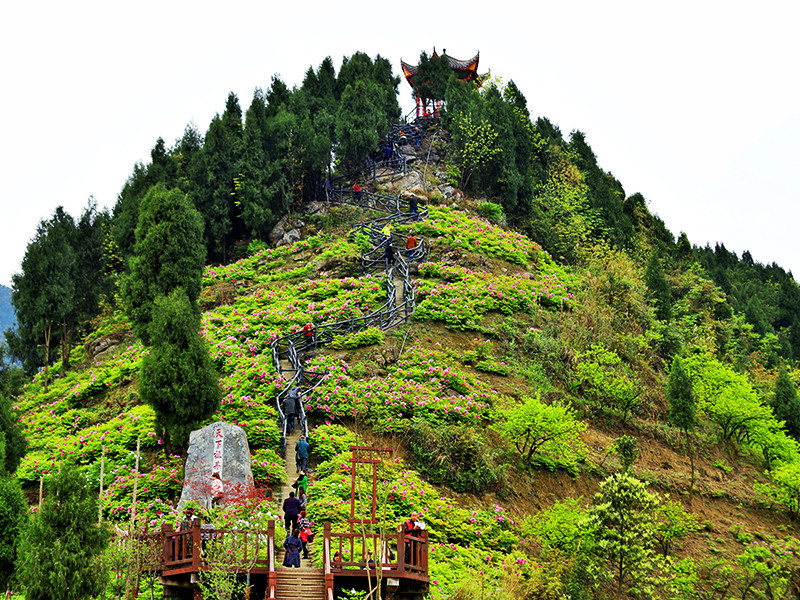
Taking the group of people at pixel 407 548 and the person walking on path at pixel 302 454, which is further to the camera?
the person walking on path at pixel 302 454

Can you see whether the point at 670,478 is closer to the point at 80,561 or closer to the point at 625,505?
the point at 625,505

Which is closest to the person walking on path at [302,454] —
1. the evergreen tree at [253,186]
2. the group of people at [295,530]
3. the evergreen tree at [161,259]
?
the group of people at [295,530]

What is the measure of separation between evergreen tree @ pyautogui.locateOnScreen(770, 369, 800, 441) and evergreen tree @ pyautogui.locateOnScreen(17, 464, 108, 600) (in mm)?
23318

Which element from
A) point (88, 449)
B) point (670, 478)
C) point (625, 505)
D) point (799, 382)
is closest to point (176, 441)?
point (88, 449)

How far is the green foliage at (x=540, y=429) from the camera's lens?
58.8 feet

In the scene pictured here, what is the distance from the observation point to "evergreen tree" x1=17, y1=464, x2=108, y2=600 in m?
11.0

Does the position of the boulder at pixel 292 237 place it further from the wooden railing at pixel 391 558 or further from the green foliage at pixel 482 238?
the wooden railing at pixel 391 558

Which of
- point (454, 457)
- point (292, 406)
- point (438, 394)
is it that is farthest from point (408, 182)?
point (454, 457)

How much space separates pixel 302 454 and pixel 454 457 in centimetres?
379

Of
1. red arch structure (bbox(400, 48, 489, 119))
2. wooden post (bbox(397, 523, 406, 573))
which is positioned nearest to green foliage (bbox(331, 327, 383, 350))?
wooden post (bbox(397, 523, 406, 573))

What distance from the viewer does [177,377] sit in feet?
57.2

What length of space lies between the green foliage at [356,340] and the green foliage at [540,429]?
5213 mm

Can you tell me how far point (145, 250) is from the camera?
22516 millimetres

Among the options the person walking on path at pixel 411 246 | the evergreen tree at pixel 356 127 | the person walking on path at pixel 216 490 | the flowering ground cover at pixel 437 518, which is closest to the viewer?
the flowering ground cover at pixel 437 518
